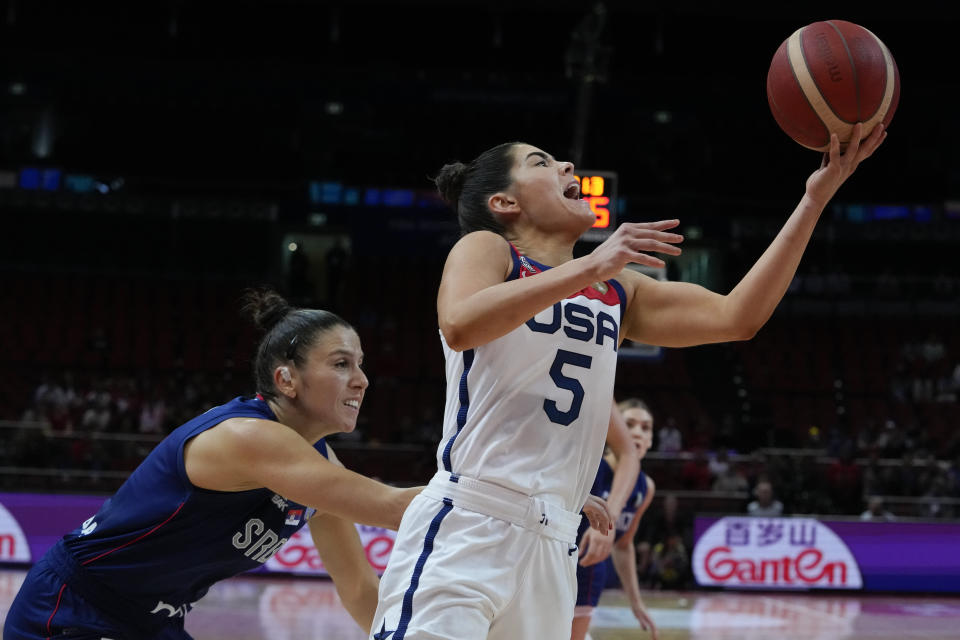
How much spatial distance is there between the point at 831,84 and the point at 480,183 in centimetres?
88

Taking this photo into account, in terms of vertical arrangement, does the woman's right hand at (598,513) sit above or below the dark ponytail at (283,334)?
below

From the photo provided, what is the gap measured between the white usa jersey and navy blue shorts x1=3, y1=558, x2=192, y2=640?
95cm

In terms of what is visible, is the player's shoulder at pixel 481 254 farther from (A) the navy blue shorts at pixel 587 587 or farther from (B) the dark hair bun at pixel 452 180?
(A) the navy blue shorts at pixel 587 587

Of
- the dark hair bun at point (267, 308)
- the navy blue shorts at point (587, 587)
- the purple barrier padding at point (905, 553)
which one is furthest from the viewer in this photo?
the purple barrier padding at point (905, 553)

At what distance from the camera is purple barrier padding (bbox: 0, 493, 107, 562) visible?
429 inches

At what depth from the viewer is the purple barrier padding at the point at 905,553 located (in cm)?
1163

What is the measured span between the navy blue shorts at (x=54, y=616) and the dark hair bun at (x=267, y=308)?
0.85 m

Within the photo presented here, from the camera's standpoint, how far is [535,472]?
235 centimetres

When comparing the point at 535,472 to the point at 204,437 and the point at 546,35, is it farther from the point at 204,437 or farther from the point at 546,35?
the point at 546,35

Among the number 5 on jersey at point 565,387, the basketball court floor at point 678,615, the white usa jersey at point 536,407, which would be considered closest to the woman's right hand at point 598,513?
the white usa jersey at point 536,407

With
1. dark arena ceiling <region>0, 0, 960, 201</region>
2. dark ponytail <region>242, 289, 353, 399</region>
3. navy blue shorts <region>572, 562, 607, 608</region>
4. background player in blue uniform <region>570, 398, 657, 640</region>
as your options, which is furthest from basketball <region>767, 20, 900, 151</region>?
dark arena ceiling <region>0, 0, 960, 201</region>

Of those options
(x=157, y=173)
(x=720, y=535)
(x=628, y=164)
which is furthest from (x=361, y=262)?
(x=720, y=535)

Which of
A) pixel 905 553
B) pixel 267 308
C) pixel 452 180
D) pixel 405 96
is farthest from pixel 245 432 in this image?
pixel 405 96

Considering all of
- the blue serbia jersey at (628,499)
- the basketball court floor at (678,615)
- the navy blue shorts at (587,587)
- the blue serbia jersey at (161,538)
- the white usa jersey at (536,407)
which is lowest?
the basketball court floor at (678,615)
